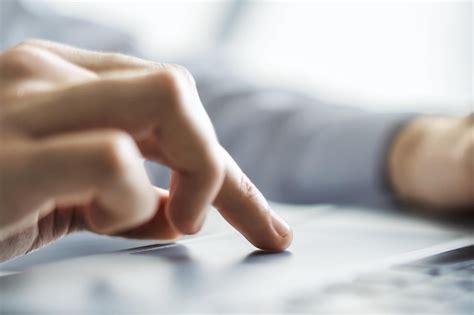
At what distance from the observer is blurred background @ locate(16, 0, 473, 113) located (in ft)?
4.10

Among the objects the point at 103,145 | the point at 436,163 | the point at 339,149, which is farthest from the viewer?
the point at 339,149

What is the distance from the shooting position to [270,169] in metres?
0.63

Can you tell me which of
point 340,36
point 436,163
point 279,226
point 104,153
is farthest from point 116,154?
point 340,36

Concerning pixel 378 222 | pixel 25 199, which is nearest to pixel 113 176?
pixel 25 199

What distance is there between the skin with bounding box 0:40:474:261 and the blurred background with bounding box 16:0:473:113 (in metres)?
0.88

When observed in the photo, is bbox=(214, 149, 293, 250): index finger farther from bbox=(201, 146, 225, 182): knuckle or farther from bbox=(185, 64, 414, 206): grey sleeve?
bbox=(185, 64, 414, 206): grey sleeve

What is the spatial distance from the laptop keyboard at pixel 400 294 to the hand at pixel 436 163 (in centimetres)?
23

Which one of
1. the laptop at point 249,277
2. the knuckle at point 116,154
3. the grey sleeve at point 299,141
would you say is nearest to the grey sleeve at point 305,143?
the grey sleeve at point 299,141

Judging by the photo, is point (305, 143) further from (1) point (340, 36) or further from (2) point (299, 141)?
(1) point (340, 36)

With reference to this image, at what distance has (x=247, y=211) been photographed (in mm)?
250

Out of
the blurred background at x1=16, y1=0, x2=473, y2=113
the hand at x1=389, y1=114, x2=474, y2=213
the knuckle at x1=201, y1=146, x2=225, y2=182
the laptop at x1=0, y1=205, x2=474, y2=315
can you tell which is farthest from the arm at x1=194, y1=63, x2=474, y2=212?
the blurred background at x1=16, y1=0, x2=473, y2=113

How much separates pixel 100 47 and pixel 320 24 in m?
0.69

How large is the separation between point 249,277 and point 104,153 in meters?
0.07

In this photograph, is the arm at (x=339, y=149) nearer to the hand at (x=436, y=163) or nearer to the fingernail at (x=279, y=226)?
the hand at (x=436, y=163)
